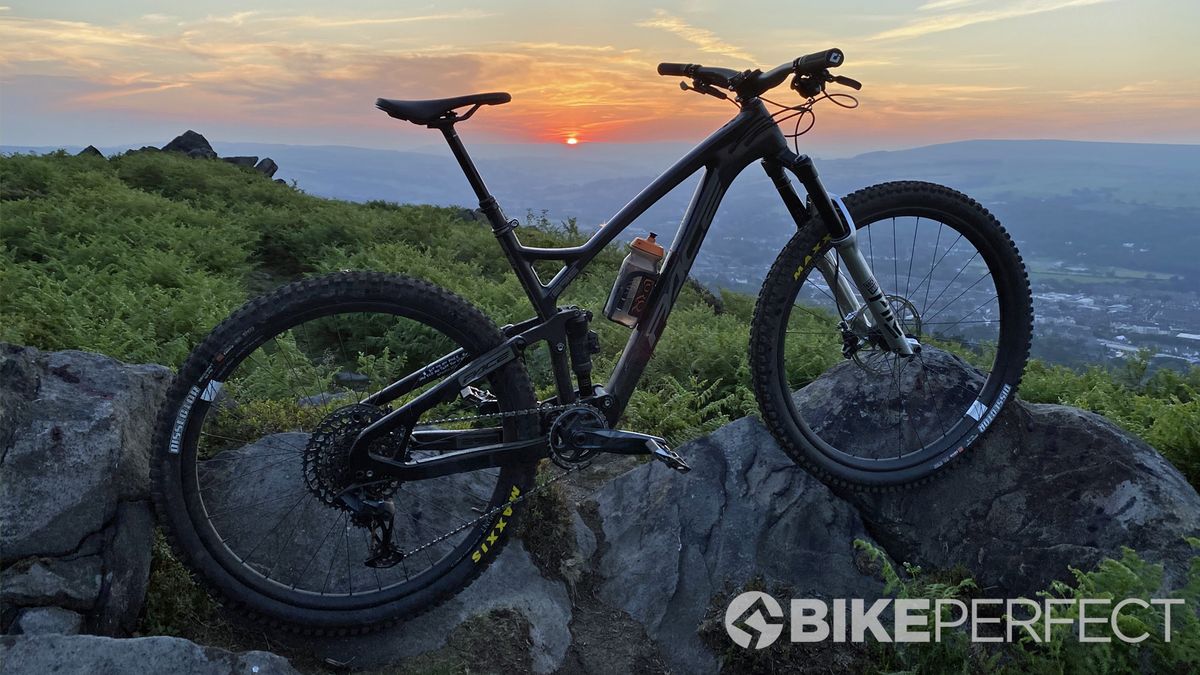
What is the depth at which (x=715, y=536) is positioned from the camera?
4297mm

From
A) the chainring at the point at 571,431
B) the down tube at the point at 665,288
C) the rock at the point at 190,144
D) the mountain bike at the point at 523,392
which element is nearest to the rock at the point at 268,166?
the rock at the point at 190,144

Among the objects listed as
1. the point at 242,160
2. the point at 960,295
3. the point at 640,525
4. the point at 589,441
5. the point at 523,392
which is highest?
the point at 242,160

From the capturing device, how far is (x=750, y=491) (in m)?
4.47

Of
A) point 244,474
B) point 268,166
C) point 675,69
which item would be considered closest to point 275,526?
point 244,474

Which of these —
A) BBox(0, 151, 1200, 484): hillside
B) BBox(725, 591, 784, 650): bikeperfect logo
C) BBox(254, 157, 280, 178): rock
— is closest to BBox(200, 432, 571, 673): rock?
BBox(725, 591, 784, 650): bikeperfect logo

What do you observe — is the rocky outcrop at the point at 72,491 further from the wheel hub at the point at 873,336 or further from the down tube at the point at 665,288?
the wheel hub at the point at 873,336

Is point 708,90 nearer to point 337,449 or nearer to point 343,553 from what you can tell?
point 337,449

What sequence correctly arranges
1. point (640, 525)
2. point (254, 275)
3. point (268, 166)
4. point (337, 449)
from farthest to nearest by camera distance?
point (268, 166), point (254, 275), point (640, 525), point (337, 449)

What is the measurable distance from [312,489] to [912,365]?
3.74 m

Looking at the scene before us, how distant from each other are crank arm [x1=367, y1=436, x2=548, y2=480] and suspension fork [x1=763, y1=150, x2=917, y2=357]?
2.00 metres

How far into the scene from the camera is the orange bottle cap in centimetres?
411

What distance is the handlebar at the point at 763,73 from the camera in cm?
399

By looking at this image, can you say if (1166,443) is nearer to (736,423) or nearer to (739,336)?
(736,423)

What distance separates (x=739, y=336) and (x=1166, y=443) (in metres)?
3.80
